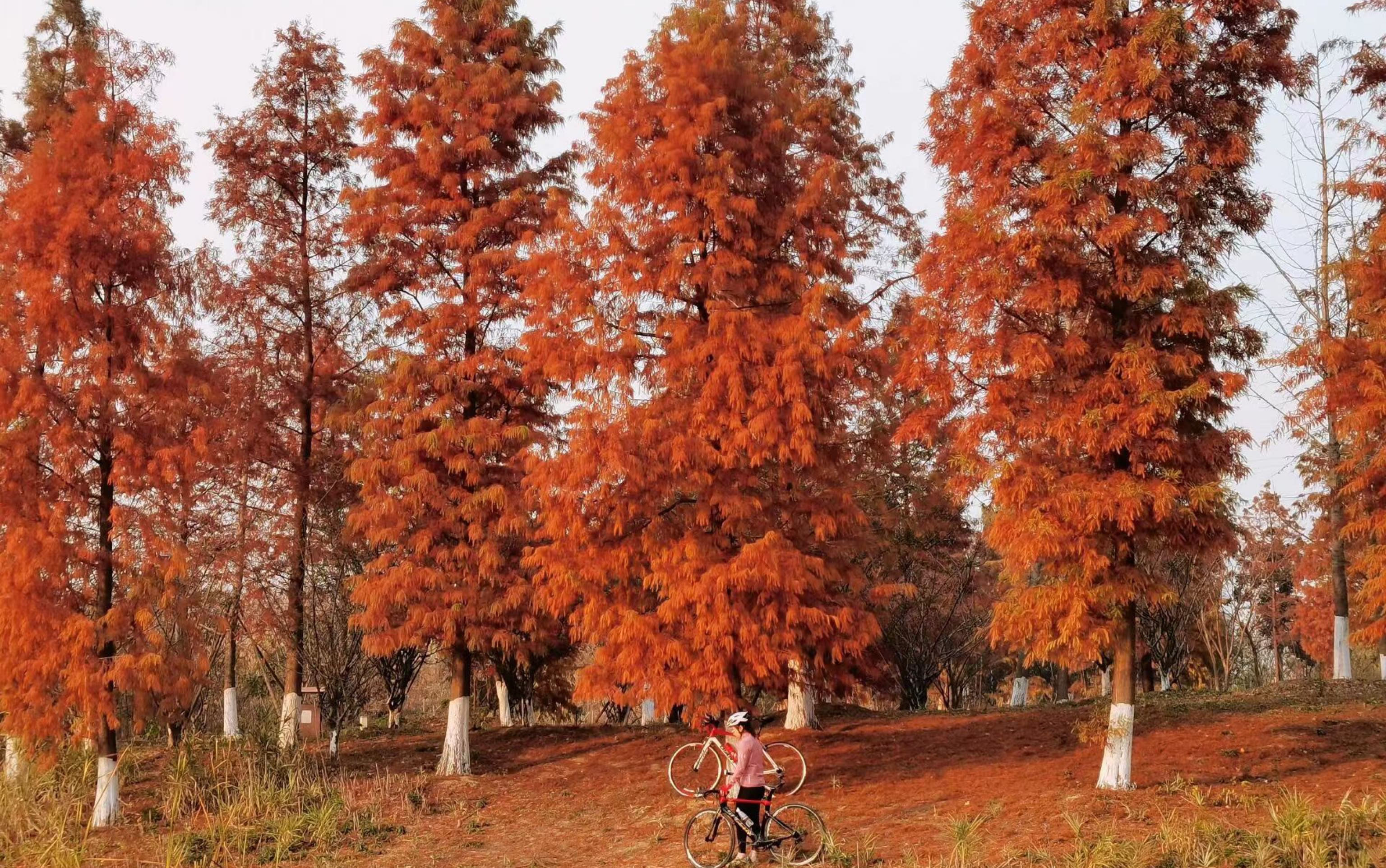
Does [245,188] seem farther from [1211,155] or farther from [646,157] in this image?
[1211,155]

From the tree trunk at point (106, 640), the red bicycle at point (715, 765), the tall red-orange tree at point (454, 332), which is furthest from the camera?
the tall red-orange tree at point (454, 332)

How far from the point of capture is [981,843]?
1052 cm

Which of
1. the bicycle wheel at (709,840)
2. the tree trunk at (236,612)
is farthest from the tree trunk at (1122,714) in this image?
the tree trunk at (236,612)

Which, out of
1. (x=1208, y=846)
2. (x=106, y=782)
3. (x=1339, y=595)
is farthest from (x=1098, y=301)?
(x=106, y=782)

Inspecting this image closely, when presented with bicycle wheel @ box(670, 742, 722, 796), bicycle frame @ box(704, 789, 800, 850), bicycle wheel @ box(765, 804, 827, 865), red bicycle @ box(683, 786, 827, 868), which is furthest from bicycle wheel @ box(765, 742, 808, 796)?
bicycle frame @ box(704, 789, 800, 850)

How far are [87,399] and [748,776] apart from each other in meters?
10.3

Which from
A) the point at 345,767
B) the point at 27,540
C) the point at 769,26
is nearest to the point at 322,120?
the point at 769,26

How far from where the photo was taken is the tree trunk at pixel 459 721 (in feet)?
56.8

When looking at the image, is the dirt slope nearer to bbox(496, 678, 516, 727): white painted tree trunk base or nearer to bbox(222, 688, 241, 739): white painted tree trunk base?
bbox(222, 688, 241, 739): white painted tree trunk base

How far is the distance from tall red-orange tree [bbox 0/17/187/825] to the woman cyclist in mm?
8186

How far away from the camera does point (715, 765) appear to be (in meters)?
16.3

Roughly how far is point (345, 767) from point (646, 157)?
11062 millimetres

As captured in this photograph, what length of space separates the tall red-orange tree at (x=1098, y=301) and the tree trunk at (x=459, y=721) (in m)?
8.96

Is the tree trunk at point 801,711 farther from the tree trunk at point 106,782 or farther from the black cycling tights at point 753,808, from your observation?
the tree trunk at point 106,782
